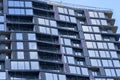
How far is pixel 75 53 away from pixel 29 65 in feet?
57.1

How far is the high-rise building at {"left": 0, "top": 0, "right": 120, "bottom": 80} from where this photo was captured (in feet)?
344

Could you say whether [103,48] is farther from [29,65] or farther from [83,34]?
[29,65]

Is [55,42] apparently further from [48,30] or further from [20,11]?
[20,11]

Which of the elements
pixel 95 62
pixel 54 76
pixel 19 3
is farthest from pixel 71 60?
pixel 19 3

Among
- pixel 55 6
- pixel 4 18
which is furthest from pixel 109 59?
pixel 4 18

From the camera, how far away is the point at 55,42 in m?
115

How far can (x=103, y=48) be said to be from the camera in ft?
394

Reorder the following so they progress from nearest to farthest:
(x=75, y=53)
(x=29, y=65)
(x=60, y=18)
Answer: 1. (x=29, y=65)
2. (x=75, y=53)
3. (x=60, y=18)

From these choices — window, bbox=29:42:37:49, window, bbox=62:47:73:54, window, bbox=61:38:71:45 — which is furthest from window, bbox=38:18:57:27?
window, bbox=29:42:37:49

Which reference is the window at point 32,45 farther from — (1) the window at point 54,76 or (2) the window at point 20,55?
(1) the window at point 54,76

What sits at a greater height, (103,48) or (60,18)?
(60,18)

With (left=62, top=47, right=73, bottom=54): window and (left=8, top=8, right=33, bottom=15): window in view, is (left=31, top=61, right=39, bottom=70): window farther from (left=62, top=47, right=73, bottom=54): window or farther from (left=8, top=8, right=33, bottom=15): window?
(left=8, top=8, right=33, bottom=15): window

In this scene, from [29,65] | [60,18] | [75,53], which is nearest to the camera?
[29,65]

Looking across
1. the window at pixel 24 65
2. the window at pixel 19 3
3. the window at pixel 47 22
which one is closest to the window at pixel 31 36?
the window at pixel 47 22
